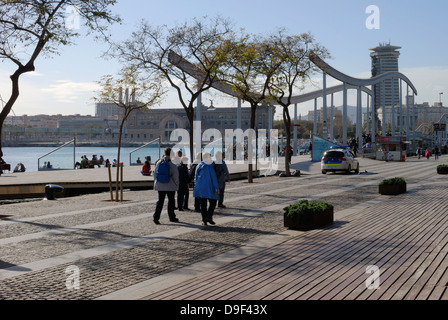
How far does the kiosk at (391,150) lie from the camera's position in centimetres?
5666

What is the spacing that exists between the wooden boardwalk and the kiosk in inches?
1860

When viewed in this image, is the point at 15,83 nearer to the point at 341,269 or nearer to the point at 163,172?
the point at 163,172

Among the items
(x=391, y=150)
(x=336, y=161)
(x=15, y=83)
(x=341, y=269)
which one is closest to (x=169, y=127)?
(x=391, y=150)

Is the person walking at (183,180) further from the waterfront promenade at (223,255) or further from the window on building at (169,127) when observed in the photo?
the window on building at (169,127)

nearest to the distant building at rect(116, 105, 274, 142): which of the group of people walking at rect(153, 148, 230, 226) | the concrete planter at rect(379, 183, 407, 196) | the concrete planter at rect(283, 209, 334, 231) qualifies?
the concrete planter at rect(379, 183, 407, 196)

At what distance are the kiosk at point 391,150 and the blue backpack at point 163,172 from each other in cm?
4759

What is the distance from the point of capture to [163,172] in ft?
39.7

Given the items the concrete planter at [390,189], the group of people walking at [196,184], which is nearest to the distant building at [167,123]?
the concrete planter at [390,189]

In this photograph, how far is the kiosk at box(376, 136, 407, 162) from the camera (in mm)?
56659

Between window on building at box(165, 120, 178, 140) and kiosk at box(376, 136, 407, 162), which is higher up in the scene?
window on building at box(165, 120, 178, 140)

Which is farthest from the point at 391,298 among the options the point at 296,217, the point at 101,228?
the point at 101,228

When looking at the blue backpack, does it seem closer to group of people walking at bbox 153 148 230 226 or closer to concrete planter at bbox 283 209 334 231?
group of people walking at bbox 153 148 230 226

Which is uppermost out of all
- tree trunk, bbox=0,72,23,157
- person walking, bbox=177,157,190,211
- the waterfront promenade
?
tree trunk, bbox=0,72,23,157
